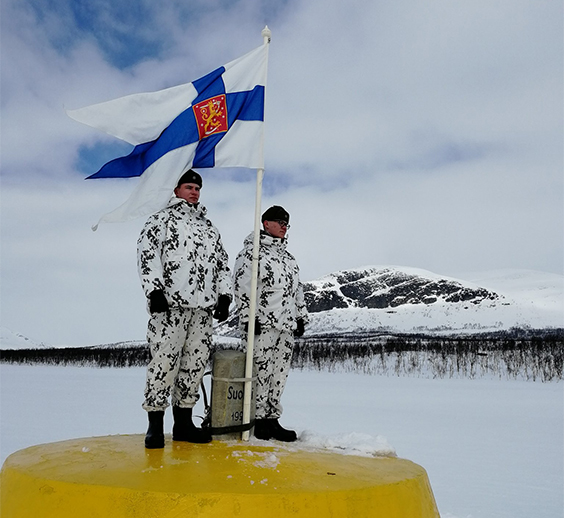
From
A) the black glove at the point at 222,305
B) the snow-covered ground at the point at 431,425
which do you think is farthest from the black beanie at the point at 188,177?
the snow-covered ground at the point at 431,425

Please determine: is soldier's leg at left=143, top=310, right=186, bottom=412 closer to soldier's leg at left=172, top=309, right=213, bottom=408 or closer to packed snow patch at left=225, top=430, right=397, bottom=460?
soldier's leg at left=172, top=309, right=213, bottom=408

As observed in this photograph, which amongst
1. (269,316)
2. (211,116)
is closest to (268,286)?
(269,316)

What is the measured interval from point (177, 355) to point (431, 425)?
Result: 697 cm

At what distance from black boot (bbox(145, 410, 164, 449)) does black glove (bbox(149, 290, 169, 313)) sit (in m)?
0.61

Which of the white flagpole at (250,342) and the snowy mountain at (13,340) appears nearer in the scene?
the white flagpole at (250,342)

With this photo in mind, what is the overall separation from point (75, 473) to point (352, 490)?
4.12 feet

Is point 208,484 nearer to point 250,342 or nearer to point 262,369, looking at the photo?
point 250,342

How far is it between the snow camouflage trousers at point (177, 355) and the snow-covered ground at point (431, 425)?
34.0 inches

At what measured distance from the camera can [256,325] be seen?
384 cm

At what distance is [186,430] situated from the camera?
139 inches

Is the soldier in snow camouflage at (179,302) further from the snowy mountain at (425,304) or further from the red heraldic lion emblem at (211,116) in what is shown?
the snowy mountain at (425,304)

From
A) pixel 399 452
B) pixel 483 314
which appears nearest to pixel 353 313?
pixel 483 314

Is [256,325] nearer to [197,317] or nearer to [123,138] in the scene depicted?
[197,317]

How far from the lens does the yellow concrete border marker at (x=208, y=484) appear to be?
2359mm
